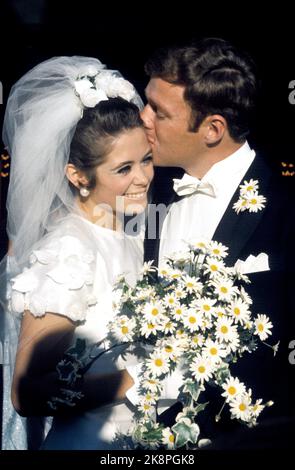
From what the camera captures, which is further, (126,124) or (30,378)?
(126,124)

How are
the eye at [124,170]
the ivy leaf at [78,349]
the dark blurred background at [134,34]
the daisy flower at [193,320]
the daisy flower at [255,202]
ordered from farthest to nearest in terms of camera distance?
the dark blurred background at [134,34] → the eye at [124,170] → the daisy flower at [255,202] → the ivy leaf at [78,349] → the daisy flower at [193,320]

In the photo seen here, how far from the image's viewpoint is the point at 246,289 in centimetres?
248

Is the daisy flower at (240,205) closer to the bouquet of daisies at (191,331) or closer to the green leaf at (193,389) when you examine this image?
the bouquet of daisies at (191,331)

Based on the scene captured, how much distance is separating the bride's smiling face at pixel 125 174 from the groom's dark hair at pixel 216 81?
244 millimetres

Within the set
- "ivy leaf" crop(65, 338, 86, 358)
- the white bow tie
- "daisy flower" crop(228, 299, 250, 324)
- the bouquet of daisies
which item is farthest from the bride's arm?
the white bow tie

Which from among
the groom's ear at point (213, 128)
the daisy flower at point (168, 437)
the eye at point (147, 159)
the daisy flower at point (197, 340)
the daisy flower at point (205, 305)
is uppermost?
the groom's ear at point (213, 128)

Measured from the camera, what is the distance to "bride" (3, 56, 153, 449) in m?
2.50

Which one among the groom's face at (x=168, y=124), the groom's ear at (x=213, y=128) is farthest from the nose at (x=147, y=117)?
the groom's ear at (x=213, y=128)

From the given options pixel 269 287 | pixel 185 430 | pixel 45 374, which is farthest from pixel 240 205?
pixel 45 374

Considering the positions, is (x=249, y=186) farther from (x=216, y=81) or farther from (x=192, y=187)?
(x=216, y=81)

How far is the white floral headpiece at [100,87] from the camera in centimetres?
→ 264
